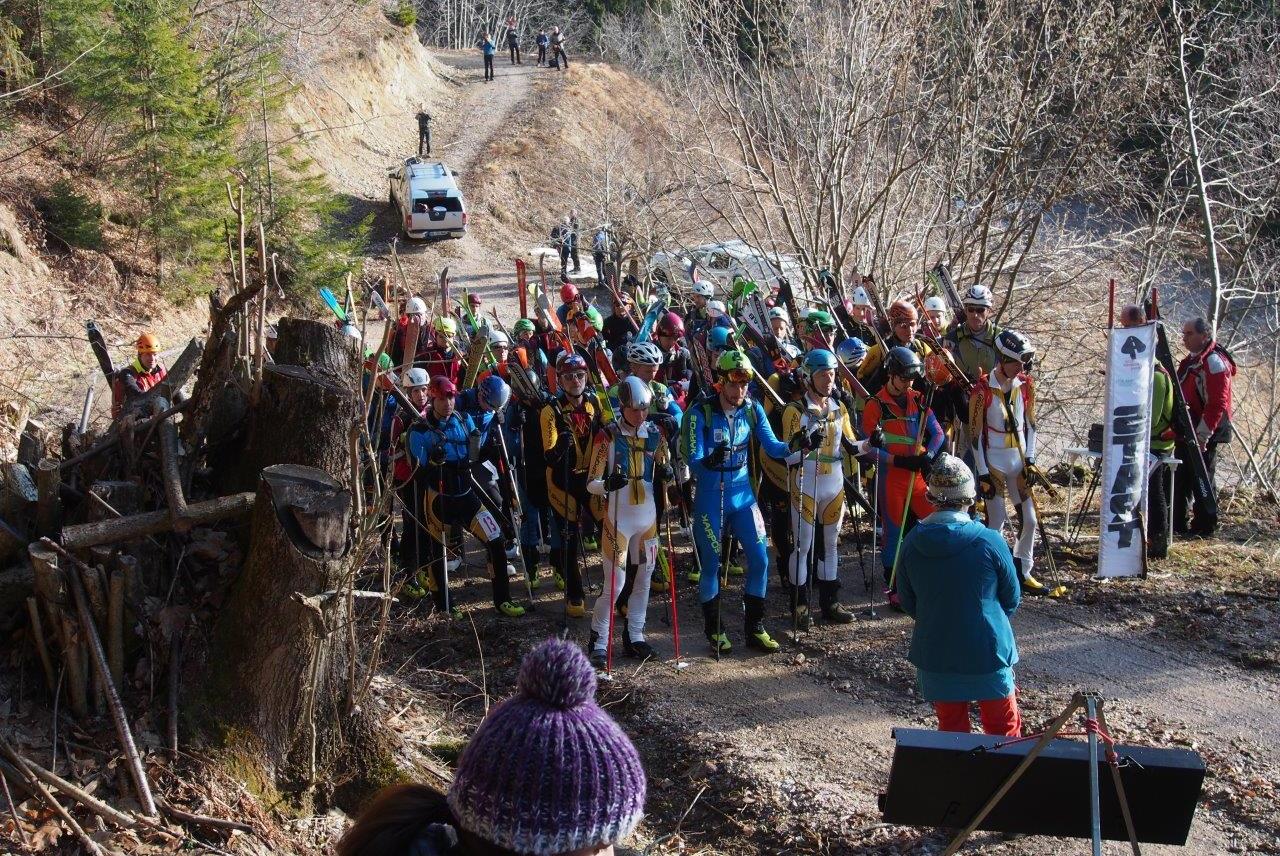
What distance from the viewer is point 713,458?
296 inches

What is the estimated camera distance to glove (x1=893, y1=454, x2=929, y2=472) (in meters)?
7.86

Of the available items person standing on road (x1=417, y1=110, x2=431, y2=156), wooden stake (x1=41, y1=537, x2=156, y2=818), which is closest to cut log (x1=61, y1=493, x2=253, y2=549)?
wooden stake (x1=41, y1=537, x2=156, y2=818)

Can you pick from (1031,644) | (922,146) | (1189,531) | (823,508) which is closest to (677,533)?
(823,508)

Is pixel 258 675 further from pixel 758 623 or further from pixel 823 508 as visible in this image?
pixel 823 508

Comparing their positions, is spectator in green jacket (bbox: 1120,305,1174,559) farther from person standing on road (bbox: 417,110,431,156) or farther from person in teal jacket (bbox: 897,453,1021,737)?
person standing on road (bbox: 417,110,431,156)

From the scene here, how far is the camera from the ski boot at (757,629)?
25.4 ft

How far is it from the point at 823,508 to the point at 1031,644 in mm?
1722

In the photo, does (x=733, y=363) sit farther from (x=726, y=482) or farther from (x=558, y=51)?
(x=558, y=51)

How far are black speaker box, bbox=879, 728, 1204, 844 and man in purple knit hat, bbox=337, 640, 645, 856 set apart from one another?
7.53 ft

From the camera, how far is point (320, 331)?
5129mm

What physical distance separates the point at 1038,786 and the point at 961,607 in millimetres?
1034

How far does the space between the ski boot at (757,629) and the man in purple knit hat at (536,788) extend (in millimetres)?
5614

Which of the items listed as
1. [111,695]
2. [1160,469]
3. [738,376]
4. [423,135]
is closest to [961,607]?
[738,376]

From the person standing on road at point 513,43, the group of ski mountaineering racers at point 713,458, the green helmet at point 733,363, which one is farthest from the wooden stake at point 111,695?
the person standing on road at point 513,43
